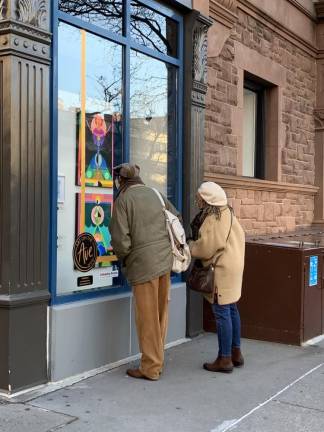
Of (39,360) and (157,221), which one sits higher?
(157,221)

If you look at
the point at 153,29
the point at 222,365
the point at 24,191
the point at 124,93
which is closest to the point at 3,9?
the point at 24,191

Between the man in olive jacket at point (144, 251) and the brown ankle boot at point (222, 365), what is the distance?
0.55 m

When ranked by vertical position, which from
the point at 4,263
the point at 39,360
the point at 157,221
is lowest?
the point at 39,360

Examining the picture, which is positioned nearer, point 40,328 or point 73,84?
point 40,328

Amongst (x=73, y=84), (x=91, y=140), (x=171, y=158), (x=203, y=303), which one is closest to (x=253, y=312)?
(x=203, y=303)

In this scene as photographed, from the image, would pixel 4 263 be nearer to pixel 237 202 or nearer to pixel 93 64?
pixel 93 64

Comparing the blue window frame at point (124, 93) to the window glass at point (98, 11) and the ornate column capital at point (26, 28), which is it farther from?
the ornate column capital at point (26, 28)

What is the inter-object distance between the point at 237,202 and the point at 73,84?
11.4ft

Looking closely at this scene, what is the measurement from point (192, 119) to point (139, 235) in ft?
7.35

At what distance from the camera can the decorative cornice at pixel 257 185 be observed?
303 inches

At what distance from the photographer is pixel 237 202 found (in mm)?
8227

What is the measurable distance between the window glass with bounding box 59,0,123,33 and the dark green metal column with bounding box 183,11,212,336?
1.09 meters

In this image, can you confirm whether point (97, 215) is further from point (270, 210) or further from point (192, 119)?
point (270, 210)

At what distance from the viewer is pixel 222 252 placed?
5281mm
